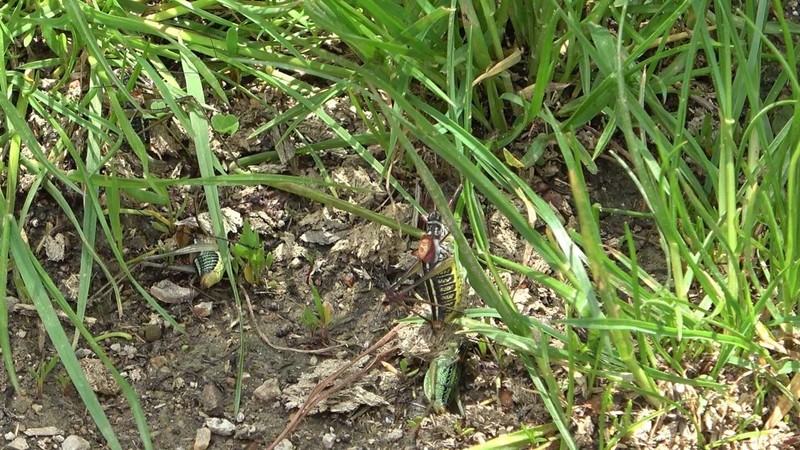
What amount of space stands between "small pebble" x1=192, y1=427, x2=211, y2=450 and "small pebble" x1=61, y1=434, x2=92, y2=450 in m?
0.19

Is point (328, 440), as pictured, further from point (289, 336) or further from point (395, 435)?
point (289, 336)

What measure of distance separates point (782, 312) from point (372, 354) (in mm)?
748

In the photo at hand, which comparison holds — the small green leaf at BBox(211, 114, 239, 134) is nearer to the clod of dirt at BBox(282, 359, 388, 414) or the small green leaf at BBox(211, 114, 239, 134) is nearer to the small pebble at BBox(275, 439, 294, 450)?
the clod of dirt at BBox(282, 359, 388, 414)

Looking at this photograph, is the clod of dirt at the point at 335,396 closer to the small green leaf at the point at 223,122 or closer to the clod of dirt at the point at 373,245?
the clod of dirt at the point at 373,245

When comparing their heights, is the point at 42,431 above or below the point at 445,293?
below

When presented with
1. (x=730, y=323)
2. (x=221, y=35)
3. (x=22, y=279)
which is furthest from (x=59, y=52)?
(x=730, y=323)

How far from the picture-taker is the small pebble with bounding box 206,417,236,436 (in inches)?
64.8

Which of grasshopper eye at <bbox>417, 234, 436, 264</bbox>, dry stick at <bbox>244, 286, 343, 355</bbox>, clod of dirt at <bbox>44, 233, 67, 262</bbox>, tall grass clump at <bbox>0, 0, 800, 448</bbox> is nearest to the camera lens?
tall grass clump at <bbox>0, 0, 800, 448</bbox>

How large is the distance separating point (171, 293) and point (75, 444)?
35 cm

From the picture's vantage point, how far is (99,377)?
5.56ft

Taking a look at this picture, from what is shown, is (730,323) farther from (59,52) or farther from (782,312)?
(59,52)

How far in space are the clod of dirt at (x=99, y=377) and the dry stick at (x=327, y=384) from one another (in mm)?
336

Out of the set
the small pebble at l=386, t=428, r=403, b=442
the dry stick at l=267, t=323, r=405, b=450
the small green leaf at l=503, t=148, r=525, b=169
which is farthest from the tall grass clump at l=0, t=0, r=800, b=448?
the small pebble at l=386, t=428, r=403, b=442

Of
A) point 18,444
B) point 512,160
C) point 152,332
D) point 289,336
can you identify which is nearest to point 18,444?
point 18,444
